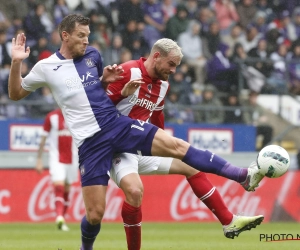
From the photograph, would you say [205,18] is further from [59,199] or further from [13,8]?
[59,199]

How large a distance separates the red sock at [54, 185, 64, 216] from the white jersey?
Answer: 581cm

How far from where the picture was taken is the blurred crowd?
1759 centimetres

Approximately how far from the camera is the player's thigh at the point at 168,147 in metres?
7.99

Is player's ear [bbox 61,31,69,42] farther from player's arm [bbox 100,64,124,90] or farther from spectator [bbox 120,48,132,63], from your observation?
spectator [bbox 120,48,132,63]

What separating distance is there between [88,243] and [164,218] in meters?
7.61

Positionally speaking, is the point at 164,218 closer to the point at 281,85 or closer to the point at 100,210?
the point at 281,85

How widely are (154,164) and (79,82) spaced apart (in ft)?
4.13

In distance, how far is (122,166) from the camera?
27.8 feet

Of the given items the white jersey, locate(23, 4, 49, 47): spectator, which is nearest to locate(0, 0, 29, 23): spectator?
locate(23, 4, 49, 47): spectator

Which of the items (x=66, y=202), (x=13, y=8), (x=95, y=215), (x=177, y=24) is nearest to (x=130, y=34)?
(x=177, y=24)

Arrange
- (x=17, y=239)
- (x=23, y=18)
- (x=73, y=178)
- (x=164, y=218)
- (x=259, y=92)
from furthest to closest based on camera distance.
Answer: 1. (x=259, y=92)
2. (x=23, y=18)
3. (x=164, y=218)
4. (x=73, y=178)
5. (x=17, y=239)

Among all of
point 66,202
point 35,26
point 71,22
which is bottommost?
point 66,202

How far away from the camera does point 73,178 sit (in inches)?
583

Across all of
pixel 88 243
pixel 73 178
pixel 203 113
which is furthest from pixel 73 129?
pixel 203 113
